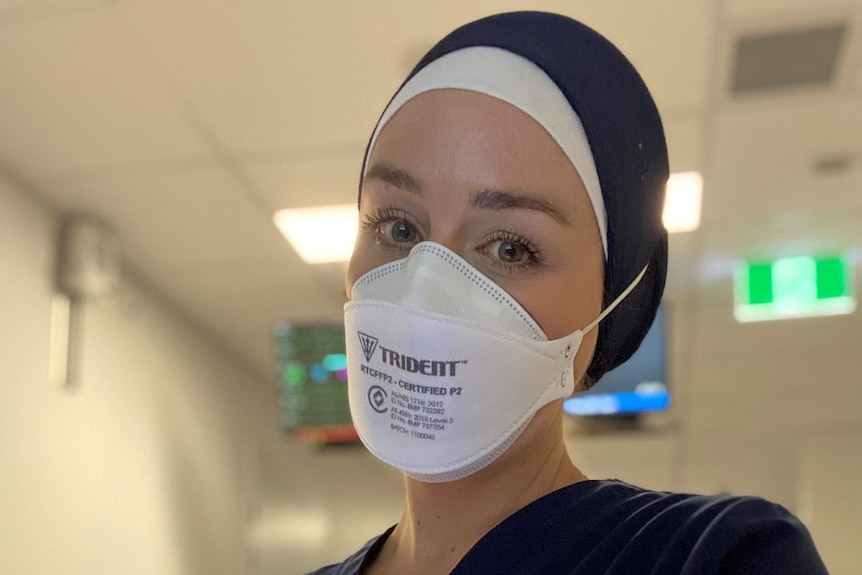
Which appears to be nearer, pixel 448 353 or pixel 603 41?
pixel 448 353

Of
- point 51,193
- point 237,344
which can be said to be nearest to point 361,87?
point 51,193

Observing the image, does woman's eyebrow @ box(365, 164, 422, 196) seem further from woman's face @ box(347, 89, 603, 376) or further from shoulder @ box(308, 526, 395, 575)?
shoulder @ box(308, 526, 395, 575)

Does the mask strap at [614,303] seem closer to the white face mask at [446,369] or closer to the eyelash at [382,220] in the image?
the white face mask at [446,369]

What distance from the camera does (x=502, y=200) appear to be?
765 mm

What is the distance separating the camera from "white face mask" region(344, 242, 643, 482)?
0.74 metres

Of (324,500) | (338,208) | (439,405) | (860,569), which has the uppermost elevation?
(338,208)

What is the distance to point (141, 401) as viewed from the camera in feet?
11.3

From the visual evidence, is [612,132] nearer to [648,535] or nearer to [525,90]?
[525,90]

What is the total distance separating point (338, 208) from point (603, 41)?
2151 mm

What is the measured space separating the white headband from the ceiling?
1290 millimetres

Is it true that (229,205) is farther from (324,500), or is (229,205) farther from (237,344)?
(324,500)

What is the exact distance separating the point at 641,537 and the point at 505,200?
29cm

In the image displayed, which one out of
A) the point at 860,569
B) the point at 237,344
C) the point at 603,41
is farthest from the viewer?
the point at 860,569

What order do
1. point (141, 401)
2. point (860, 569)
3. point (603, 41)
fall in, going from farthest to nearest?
point (860, 569), point (141, 401), point (603, 41)
